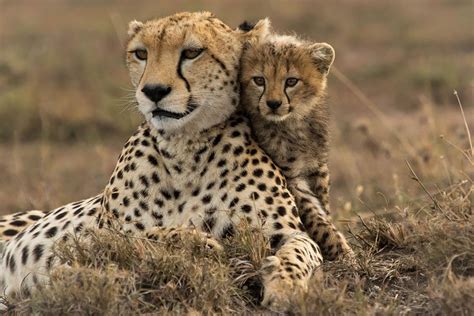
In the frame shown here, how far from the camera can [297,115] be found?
4.10 meters

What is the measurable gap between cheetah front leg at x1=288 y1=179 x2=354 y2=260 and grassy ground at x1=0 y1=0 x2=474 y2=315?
0.13 metres

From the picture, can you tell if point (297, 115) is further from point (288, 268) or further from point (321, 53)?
point (288, 268)

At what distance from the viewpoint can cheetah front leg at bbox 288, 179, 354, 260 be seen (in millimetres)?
3986

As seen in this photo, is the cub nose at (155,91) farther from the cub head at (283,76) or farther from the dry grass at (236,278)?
the dry grass at (236,278)

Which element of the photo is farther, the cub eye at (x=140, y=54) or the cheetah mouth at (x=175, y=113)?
the cub eye at (x=140, y=54)

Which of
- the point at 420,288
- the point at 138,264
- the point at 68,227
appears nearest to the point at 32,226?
the point at 68,227

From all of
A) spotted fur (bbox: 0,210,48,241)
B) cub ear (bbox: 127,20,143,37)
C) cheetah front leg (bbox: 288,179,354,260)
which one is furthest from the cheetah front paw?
spotted fur (bbox: 0,210,48,241)

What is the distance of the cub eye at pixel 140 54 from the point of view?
13.3ft

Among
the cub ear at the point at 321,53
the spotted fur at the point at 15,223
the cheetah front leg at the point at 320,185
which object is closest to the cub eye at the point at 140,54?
the cub ear at the point at 321,53

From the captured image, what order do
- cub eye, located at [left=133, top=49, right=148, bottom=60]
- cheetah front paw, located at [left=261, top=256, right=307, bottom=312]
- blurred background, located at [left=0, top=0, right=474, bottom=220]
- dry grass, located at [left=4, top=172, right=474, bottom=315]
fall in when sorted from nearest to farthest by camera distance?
dry grass, located at [left=4, top=172, right=474, bottom=315] < cheetah front paw, located at [left=261, top=256, right=307, bottom=312] < cub eye, located at [left=133, top=49, right=148, bottom=60] < blurred background, located at [left=0, top=0, right=474, bottom=220]

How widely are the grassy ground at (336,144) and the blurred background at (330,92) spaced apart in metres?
0.02

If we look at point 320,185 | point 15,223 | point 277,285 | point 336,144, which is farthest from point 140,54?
point 336,144

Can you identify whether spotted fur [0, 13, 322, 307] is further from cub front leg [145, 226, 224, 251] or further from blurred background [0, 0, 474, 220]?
blurred background [0, 0, 474, 220]

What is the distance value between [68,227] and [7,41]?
863cm
